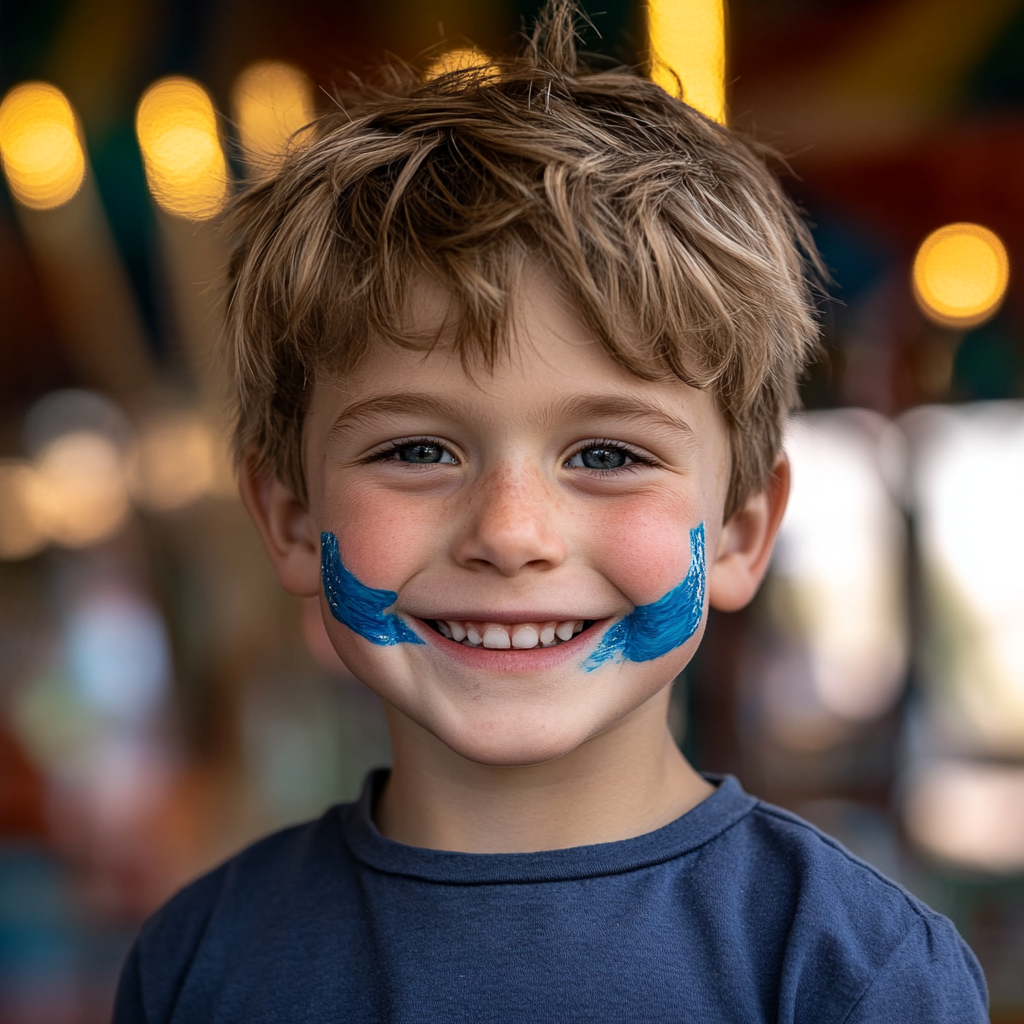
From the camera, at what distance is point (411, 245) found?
1139 millimetres

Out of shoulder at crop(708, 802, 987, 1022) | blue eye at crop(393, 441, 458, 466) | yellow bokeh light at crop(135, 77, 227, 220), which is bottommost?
shoulder at crop(708, 802, 987, 1022)

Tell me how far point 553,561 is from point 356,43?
9.17 ft

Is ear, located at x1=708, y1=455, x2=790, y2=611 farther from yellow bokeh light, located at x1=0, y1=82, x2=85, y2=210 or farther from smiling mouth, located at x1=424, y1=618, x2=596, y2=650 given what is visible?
yellow bokeh light, located at x1=0, y1=82, x2=85, y2=210

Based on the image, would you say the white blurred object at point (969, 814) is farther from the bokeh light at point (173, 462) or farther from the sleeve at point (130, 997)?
the sleeve at point (130, 997)

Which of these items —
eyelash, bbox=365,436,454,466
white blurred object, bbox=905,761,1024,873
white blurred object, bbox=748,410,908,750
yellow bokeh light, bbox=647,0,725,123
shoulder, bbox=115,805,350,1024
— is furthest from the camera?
white blurred object, bbox=748,410,908,750

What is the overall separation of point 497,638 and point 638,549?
0.54 ft

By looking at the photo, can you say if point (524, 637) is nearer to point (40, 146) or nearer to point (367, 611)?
point (367, 611)

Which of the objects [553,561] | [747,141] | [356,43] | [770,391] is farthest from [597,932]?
[356,43]

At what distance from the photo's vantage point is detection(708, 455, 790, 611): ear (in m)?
1.33

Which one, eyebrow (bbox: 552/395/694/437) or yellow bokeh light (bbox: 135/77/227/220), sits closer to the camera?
eyebrow (bbox: 552/395/694/437)

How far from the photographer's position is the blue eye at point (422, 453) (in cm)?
117

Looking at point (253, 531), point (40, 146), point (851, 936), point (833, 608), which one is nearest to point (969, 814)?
Answer: point (833, 608)

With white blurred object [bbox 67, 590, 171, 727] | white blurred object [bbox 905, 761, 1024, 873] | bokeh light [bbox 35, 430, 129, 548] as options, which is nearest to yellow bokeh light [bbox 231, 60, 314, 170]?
bokeh light [bbox 35, 430, 129, 548]

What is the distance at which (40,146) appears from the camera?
12.4 ft
